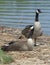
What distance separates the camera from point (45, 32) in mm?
15305

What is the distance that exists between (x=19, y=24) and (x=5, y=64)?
863 cm

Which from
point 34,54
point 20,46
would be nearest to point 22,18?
point 20,46

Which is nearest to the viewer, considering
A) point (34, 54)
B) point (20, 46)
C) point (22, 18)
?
point (34, 54)

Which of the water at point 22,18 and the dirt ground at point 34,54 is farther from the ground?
the dirt ground at point 34,54

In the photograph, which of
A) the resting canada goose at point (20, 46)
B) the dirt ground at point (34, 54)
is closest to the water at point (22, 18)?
the dirt ground at point (34, 54)

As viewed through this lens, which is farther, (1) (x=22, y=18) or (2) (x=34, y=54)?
(1) (x=22, y=18)

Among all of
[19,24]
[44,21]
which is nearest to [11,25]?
[19,24]

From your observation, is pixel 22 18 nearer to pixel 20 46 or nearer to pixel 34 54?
pixel 20 46

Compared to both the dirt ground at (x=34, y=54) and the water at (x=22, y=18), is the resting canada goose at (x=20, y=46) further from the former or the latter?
the water at (x=22, y=18)

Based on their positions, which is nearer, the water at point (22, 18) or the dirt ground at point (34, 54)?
the dirt ground at point (34, 54)

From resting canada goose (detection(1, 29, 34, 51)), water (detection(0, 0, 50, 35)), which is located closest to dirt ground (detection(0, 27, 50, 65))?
resting canada goose (detection(1, 29, 34, 51))

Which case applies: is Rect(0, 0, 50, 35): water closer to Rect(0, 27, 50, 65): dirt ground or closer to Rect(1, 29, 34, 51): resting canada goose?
Rect(0, 27, 50, 65): dirt ground

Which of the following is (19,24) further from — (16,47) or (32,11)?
(16,47)

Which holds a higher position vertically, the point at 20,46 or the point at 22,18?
the point at 20,46
